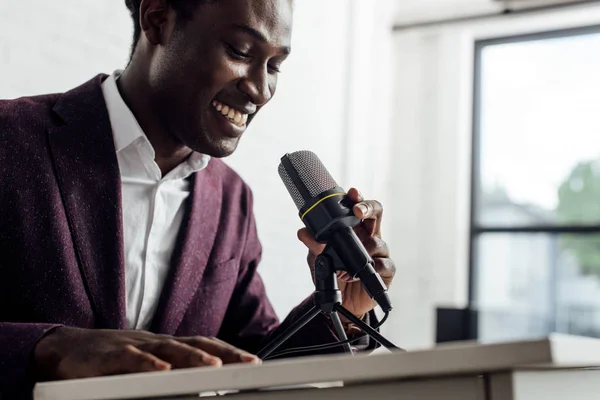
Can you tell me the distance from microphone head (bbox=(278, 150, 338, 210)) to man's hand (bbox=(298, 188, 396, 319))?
0.04 metres

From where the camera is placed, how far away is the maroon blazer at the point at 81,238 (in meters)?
1.19

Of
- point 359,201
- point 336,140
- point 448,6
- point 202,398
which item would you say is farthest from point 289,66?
point 202,398

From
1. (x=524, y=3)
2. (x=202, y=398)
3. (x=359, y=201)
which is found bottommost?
(x=202, y=398)

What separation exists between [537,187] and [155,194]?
3.12 meters

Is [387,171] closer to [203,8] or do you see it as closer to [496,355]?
[203,8]

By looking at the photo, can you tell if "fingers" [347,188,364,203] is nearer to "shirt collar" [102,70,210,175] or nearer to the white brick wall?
"shirt collar" [102,70,210,175]

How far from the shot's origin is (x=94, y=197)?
50.3 inches

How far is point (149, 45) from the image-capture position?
4.71 feet

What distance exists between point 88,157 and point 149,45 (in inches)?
10.4

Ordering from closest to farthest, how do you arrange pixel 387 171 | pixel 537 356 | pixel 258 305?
pixel 537 356, pixel 258 305, pixel 387 171

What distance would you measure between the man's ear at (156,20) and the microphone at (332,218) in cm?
43

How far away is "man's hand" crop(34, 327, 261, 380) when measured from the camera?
0.78m

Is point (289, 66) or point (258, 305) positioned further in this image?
point (289, 66)

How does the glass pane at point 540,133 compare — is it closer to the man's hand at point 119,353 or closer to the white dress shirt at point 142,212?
the white dress shirt at point 142,212
